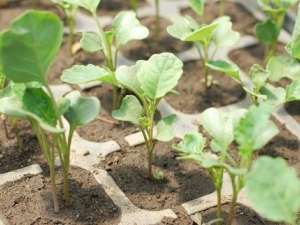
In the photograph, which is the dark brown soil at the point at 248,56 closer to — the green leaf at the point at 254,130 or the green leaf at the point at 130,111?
the green leaf at the point at 130,111

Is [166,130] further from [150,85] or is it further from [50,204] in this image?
[50,204]

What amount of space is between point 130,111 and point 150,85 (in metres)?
0.07

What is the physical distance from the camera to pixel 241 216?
106 cm

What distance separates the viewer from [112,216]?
1055 mm

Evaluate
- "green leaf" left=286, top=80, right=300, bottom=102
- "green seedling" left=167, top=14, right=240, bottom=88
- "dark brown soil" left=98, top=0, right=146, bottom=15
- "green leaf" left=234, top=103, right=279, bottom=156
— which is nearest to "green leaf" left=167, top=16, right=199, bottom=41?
"green seedling" left=167, top=14, right=240, bottom=88

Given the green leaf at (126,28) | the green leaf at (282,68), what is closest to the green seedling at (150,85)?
the green leaf at (126,28)

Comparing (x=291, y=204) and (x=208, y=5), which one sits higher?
(x=291, y=204)

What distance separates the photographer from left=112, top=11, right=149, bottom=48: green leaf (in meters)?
1.18

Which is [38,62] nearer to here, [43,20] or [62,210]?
[43,20]

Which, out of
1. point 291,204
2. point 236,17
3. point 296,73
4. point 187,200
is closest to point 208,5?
point 236,17

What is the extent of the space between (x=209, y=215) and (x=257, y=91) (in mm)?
240

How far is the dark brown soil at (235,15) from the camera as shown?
1571mm

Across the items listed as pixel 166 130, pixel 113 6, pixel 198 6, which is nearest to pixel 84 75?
pixel 166 130

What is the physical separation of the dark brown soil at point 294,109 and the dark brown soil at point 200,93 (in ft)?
0.35
